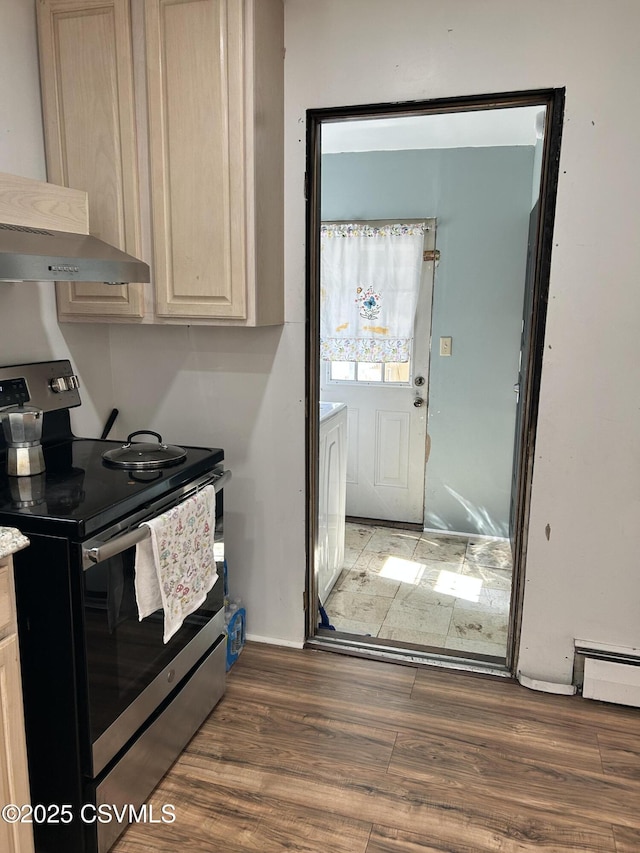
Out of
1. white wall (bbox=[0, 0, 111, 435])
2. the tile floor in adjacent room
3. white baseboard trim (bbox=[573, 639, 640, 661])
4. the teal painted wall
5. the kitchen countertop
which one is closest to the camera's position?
the kitchen countertop

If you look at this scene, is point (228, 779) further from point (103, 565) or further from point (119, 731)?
point (103, 565)

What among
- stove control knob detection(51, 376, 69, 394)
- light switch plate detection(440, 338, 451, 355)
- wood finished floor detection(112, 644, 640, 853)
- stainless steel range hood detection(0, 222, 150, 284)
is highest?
stainless steel range hood detection(0, 222, 150, 284)

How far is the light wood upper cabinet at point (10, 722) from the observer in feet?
4.43

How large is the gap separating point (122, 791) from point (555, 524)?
5.32 ft

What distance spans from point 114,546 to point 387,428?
2.83 m

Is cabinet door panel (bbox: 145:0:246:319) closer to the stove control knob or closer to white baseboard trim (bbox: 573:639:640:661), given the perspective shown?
the stove control knob

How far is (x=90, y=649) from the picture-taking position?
1.54 metres

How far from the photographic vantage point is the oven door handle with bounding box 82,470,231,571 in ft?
4.91

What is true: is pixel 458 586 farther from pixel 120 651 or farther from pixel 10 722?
pixel 10 722

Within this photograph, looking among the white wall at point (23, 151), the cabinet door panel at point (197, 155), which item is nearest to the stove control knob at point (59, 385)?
the white wall at point (23, 151)

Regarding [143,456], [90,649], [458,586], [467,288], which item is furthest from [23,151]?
[458,586]

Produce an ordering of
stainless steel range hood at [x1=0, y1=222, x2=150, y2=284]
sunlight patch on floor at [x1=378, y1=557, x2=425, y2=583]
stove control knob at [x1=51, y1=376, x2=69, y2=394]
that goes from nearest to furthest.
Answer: stainless steel range hood at [x1=0, y1=222, x2=150, y2=284] < stove control knob at [x1=51, y1=376, x2=69, y2=394] < sunlight patch on floor at [x1=378, y1=557, x2=425, y2=583]

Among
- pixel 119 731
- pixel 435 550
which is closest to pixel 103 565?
pixel 119 731

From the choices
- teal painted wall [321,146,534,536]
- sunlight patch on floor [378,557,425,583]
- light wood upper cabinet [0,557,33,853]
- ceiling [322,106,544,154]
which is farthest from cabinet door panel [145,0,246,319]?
teal painted wall [321,146,534,536]
